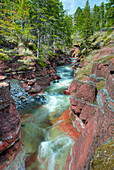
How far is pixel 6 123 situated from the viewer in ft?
13.3

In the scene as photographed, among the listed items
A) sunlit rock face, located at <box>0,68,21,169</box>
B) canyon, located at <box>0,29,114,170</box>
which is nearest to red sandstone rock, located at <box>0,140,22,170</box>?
canyon, located at <box>0,29,114,170</box>

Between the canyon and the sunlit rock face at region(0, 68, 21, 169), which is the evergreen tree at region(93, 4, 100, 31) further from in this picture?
the sunlit rock face at region(0, 68, 21, 169)

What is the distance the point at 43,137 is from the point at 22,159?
2.42m

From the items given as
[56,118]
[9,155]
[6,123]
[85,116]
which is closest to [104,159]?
[6,123]

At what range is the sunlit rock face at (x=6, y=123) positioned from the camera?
3818mm

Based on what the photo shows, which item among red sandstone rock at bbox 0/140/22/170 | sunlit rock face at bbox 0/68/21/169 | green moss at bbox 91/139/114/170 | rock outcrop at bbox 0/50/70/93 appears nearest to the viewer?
green moss at bbox 91/139/114/170

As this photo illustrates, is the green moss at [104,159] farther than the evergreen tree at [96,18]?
No

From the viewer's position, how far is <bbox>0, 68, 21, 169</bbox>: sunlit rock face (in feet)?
12.5

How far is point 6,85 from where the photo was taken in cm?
426

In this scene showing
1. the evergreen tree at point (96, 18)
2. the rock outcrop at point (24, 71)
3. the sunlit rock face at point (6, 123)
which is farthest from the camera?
the evergreen tree at point (96, 18)

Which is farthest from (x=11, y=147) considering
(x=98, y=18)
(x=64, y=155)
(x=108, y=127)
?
(x=98, y=18)

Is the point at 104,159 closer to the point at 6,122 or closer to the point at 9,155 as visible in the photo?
the point at 6,122

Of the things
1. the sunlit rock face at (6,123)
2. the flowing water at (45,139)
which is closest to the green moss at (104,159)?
the sunlit rock face at (6,123)

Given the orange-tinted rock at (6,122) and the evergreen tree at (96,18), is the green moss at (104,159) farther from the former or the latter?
the evergreen tree at (96,18)
